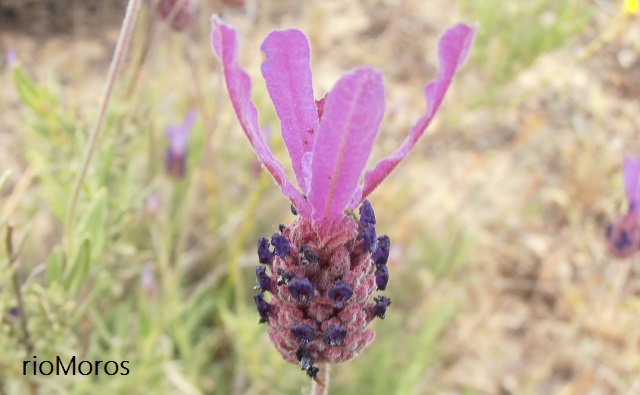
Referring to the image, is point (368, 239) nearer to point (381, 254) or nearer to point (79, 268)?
point (381, 254)

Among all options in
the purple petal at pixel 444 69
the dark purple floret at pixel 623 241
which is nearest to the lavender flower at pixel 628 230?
the dark purple floret at pixel 623 241

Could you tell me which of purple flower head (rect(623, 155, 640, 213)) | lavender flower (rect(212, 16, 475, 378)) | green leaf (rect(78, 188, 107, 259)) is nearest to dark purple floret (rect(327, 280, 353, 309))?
lavender flower (rect(212, 16, 475, 378))

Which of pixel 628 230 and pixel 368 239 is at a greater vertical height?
pixel 628 230

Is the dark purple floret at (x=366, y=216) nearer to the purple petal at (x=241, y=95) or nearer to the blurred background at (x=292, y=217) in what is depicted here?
the purple petal at (x=241, y=95)

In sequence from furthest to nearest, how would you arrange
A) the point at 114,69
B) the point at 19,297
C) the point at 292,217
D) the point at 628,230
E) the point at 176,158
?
the point at 292,217 → the point at 176,158 → the point at 628,230 → the point at 19,297 → the point at 114,69

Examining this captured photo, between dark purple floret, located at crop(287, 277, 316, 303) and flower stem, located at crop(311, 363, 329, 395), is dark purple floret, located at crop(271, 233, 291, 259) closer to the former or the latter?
dark purple floret, located at crop(287, 277, 316, 303)

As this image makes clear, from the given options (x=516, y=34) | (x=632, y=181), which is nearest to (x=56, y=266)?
(x=632, y=181)

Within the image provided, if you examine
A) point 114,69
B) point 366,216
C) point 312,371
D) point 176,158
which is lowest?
point 312,371
